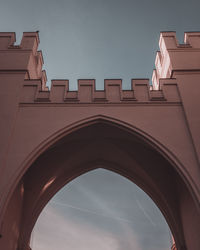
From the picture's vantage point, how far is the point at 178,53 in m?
10.2

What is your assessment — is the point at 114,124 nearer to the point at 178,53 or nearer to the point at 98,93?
the point at 98,93

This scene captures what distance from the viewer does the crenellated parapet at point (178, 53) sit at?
977 cm

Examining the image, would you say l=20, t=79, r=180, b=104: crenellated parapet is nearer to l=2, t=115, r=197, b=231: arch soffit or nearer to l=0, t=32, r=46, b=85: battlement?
l=2, t=115, r=197, b=231: arch soffit

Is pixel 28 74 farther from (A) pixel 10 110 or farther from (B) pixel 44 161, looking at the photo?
(B) pixel 44 161

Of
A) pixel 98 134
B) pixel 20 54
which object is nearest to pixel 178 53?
pixel 98 134

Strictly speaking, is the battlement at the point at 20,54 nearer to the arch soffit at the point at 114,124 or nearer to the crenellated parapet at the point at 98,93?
the crenellated parapet at the point at 98,93

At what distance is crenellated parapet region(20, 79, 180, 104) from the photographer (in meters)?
8.93

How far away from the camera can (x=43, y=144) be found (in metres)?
7.90

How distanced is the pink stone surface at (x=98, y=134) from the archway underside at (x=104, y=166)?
0.14ft

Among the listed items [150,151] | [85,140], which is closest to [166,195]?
[150,151]

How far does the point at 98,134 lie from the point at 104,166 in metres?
2.04

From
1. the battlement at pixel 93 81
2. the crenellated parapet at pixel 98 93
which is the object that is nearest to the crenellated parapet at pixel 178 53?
the battlement at pixel 93 81

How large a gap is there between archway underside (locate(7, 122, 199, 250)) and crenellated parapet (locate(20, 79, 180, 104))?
1.45 metres

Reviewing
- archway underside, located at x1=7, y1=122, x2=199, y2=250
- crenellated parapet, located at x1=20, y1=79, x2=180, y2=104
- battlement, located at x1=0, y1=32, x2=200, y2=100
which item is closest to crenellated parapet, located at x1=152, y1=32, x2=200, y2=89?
battlement, located at x1=0, y1=32, x2=200, y2=100
